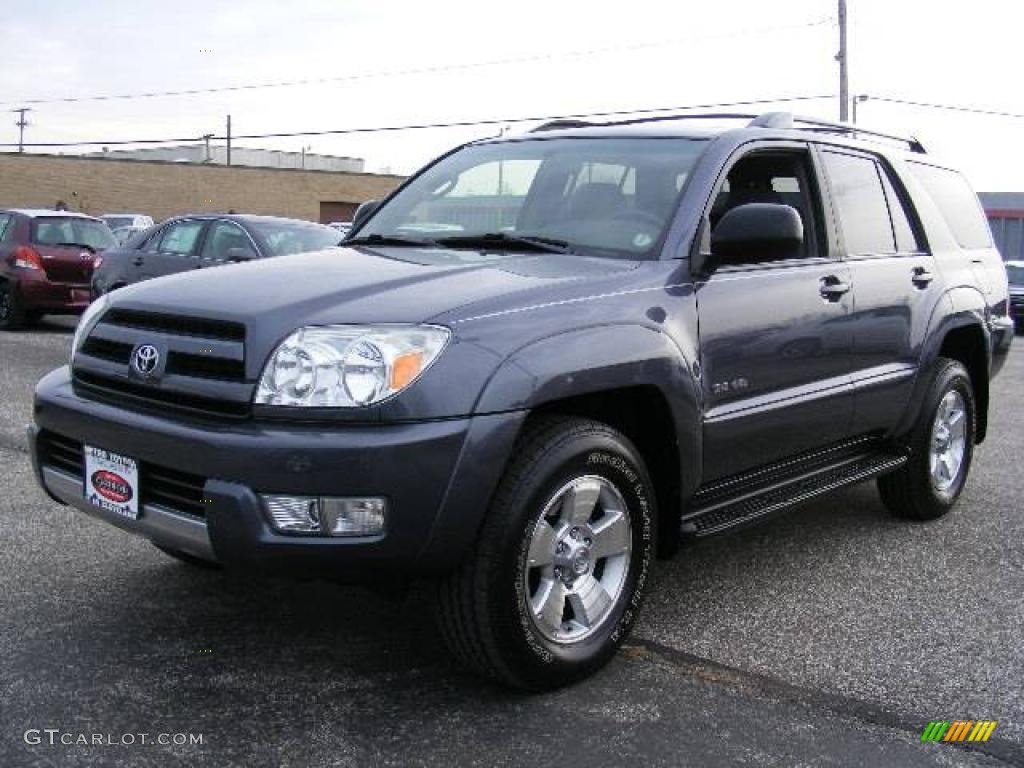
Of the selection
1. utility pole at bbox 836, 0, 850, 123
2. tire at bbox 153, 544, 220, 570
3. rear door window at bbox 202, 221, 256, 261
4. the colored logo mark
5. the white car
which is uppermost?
utility pole at bbox 836, 0, 850, 123

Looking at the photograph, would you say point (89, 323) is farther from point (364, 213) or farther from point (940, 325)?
point (940, 325)

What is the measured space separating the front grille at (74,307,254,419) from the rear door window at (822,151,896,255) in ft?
9.13

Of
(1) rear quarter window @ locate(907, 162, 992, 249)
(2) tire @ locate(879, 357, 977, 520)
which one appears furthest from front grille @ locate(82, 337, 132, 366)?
(1) rear quarter window @ locate(907, 162, 992, 249)

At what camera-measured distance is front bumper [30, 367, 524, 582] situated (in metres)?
2.95

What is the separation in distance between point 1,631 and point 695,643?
2.31 meters

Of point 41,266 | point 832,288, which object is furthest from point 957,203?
point 41,266

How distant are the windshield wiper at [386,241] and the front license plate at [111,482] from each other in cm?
144

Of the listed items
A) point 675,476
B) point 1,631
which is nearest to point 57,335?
point 1,631

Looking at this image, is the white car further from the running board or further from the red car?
the running board

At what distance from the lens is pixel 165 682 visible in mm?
3371

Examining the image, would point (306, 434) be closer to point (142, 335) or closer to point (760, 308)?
point (142, 335)

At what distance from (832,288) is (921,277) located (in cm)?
94

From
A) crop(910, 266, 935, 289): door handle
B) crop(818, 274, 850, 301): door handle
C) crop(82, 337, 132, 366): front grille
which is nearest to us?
crop(82, 337, 132, 366): front grille

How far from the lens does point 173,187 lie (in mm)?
46281
